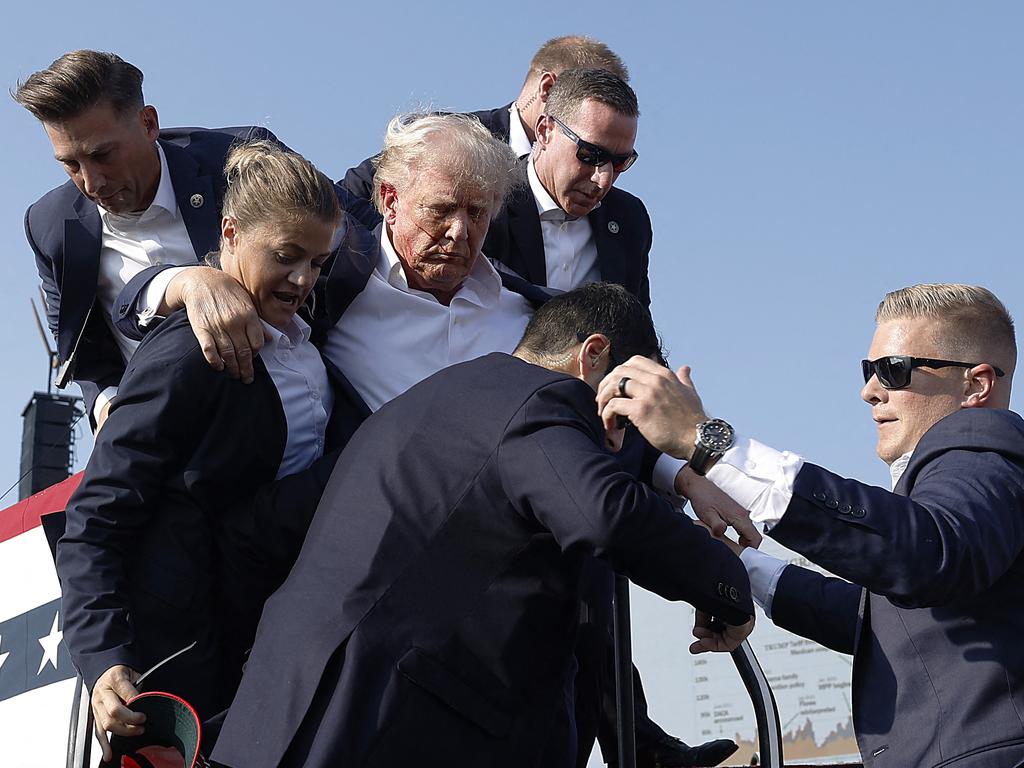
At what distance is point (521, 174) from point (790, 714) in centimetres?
873

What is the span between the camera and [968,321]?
3227 mm

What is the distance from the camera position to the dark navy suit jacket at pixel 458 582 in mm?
2391

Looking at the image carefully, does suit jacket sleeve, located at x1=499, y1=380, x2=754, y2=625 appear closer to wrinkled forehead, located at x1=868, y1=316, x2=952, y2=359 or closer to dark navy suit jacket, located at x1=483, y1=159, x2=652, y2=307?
wrinkled forehead, located at x1=868, y1=316, x2=952, y2=359

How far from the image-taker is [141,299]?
10.5 feet

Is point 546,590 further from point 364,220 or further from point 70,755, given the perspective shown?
point 364,220

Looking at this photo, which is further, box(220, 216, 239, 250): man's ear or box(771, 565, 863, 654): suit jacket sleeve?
box(771, 565, 863, 654): suit jacket sleeve

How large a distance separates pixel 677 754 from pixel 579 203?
174 cm

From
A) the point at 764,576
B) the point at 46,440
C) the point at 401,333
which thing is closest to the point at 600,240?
the point at 401,333

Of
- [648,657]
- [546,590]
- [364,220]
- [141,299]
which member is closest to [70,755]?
[141,299]

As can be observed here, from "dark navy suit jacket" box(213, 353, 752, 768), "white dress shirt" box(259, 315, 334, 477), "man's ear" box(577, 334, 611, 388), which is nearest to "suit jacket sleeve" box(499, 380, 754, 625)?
"dark navy suit jacket" box(213, 353, 752, 768)

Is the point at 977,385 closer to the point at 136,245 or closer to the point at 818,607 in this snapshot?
the point at 818,607

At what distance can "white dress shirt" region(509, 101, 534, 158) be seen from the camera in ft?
16.6

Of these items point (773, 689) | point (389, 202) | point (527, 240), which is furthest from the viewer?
point (773, 689)

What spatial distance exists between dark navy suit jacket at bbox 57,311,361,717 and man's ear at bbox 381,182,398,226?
2.29 ft
